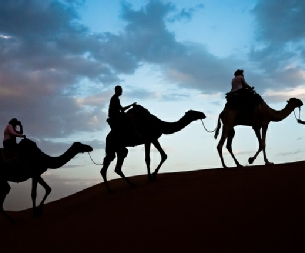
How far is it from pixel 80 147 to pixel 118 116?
159 centimetres

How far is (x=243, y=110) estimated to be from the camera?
14.2 m

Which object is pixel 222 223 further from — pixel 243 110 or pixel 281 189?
pixel 243 110

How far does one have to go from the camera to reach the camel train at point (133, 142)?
1291cm

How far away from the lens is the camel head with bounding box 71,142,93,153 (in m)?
13.2

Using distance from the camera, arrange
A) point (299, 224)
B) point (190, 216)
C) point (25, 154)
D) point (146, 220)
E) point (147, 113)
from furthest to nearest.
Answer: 1. point (147, 113)
2. point (25, 154)
3. point (146, 220)
4. point (190, 216)
5. point (299, 224)

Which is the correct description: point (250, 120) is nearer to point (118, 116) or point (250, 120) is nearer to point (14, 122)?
point (118, 116)

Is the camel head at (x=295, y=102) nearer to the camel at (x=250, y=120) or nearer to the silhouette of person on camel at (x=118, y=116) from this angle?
the camel at (x=250, y=120)

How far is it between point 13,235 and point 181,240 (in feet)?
18.9

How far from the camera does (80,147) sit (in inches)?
524

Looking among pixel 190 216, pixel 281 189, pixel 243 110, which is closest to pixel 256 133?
pixel 243 110

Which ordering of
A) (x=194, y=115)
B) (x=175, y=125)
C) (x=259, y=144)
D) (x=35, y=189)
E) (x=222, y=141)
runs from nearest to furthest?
(x=35, y=189)
(x=194, y=115)
(x=175, y=125)
(x=222, y=141)
(x=259, y=144)

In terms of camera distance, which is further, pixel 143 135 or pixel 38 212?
pixel 143 135

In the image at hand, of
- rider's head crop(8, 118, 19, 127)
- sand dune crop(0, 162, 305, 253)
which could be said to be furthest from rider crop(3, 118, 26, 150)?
sand dune crop(0, 162, 305, 253)

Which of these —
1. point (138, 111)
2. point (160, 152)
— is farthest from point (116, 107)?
point (160, 152)
